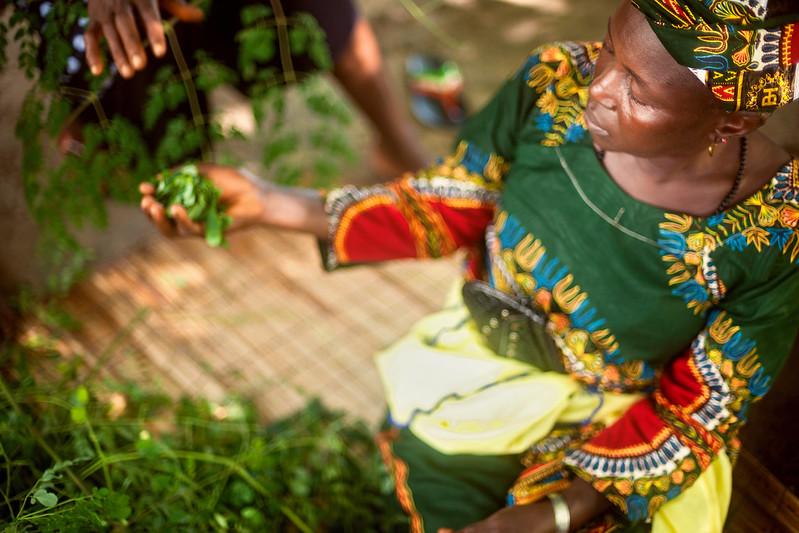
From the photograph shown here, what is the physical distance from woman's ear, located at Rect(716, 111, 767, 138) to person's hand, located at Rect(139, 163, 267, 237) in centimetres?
82

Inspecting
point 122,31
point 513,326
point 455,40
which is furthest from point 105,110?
point 455,40

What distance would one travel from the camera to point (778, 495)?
3.77ft

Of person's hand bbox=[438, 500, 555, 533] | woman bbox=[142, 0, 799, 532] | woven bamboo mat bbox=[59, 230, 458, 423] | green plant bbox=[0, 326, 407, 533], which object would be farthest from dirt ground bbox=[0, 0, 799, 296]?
person's hand bbox=[438, 500, 555, 533]

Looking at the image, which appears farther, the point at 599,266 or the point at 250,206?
the point at 250,206

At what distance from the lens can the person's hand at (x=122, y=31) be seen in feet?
3.65

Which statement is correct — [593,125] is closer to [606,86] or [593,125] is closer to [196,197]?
[606,86]

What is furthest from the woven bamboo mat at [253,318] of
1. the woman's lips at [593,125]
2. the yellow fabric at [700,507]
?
the woman's lips at [593,125]

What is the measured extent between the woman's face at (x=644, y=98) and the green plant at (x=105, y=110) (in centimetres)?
83

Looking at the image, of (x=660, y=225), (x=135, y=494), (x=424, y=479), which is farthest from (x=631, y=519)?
(x=135, y=494)

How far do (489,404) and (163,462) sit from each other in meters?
0.77

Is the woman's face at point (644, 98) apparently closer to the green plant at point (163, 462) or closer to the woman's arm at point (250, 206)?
the woman's arm at point (250, 206)

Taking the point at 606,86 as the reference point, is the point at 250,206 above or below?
below

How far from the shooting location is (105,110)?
62.7 inches

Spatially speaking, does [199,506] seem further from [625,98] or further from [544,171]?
[625,98]
